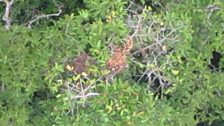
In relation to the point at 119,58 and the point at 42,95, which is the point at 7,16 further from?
the point at 119,58

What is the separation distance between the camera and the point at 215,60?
12.0 ft

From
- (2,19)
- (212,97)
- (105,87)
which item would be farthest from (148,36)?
(2,19)

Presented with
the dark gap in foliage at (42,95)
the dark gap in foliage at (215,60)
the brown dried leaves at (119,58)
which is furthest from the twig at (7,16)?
the dark gap in foliage at (215,60)

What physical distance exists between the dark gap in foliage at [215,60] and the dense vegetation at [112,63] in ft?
0.14

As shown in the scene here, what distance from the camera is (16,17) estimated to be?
355 cm

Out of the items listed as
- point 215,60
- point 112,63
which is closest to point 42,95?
point 112,63

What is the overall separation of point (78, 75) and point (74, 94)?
0.10 meters

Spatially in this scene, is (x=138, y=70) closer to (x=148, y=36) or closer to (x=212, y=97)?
(x=148, y=36)

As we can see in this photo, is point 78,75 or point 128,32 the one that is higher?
point 128,32

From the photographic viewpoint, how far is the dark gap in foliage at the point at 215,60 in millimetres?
3546

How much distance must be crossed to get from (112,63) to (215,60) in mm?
1026

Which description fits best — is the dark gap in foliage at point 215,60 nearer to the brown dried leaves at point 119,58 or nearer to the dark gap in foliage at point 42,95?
the brown dried leaves at point 119,58

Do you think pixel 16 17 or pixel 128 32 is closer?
pixel 128 32

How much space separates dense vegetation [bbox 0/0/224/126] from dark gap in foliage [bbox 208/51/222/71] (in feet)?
0.14
